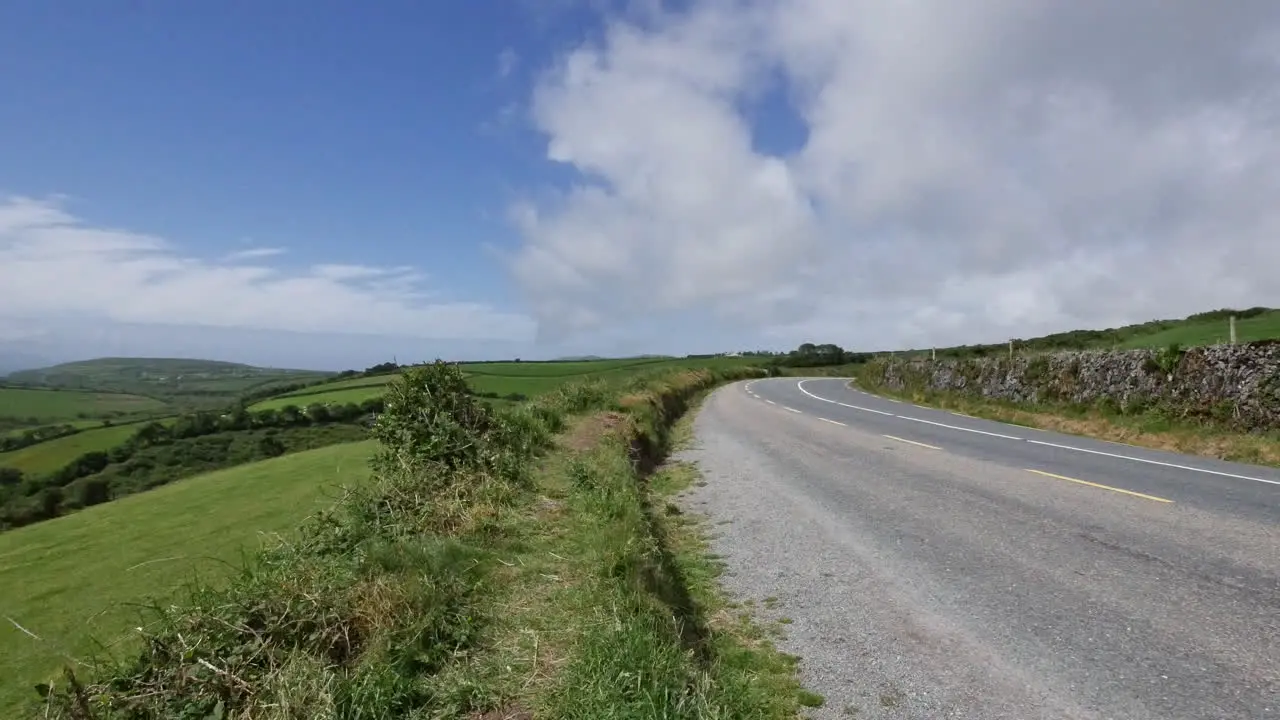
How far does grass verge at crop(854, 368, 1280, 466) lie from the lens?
12.8 m

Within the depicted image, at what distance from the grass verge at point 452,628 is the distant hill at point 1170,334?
24.5 metres

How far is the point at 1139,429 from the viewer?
16062 mm

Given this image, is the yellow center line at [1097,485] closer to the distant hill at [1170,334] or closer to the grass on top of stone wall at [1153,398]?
the grass on top of stone wall at [1153,398]

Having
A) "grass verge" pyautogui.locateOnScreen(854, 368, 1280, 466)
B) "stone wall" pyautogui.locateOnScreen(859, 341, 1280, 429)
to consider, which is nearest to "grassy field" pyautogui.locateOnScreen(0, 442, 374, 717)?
"grass verge" pyautogui.locateOnScreen(854, 368, 1280, 466)

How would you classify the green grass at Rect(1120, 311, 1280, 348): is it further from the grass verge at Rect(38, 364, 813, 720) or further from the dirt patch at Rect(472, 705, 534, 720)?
the dirt patch at Rect(472, 705, 534, 720)

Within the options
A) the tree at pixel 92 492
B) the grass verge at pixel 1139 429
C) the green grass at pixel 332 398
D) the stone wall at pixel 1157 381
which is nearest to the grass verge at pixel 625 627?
the grass verge at pixel 1139 429

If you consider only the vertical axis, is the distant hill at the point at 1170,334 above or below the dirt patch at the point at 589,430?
above

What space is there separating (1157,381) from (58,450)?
37.7 m

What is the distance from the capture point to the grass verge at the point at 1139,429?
12820mm

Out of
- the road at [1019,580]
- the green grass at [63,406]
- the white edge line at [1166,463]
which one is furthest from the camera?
the green grass at [63,406]

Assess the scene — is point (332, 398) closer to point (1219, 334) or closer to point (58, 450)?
point (58, 450)

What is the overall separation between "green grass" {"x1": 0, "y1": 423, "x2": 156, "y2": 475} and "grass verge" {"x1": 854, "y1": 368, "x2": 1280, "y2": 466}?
101 ft

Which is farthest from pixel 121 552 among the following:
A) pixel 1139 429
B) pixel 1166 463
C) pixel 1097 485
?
pixel 1139 429

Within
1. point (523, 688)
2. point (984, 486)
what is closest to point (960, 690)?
point (523, 688)
